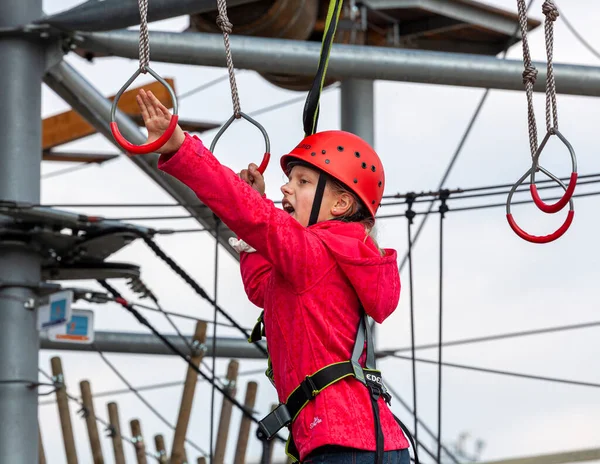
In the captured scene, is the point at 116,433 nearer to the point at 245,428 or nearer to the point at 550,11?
the point at 245,428

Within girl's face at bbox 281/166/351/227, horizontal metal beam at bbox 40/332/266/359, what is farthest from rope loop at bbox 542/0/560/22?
horizontal metal beam at bbox 40/332/266/359

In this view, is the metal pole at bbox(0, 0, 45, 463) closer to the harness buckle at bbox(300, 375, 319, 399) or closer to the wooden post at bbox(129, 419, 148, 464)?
the wooden post at bbox(129, 419, 148, 464)

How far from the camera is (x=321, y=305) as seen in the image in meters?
3.11

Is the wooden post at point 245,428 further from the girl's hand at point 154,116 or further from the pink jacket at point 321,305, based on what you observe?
the girl's hand at point 154,116

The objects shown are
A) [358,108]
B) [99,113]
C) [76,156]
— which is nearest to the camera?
[99,113]

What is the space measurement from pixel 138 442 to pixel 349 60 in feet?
11.1

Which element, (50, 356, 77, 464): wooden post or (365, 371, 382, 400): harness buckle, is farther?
(50, 356, 77, 464): wooden post

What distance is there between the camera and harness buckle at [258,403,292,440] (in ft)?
10.1

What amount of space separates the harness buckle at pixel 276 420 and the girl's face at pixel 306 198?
0.50 m

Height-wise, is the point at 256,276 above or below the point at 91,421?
above

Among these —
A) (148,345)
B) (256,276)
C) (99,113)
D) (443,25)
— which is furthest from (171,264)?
(256,276)

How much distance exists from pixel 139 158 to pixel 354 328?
15.5ft

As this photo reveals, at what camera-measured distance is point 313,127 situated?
11.6 ft

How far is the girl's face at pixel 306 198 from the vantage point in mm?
3262
